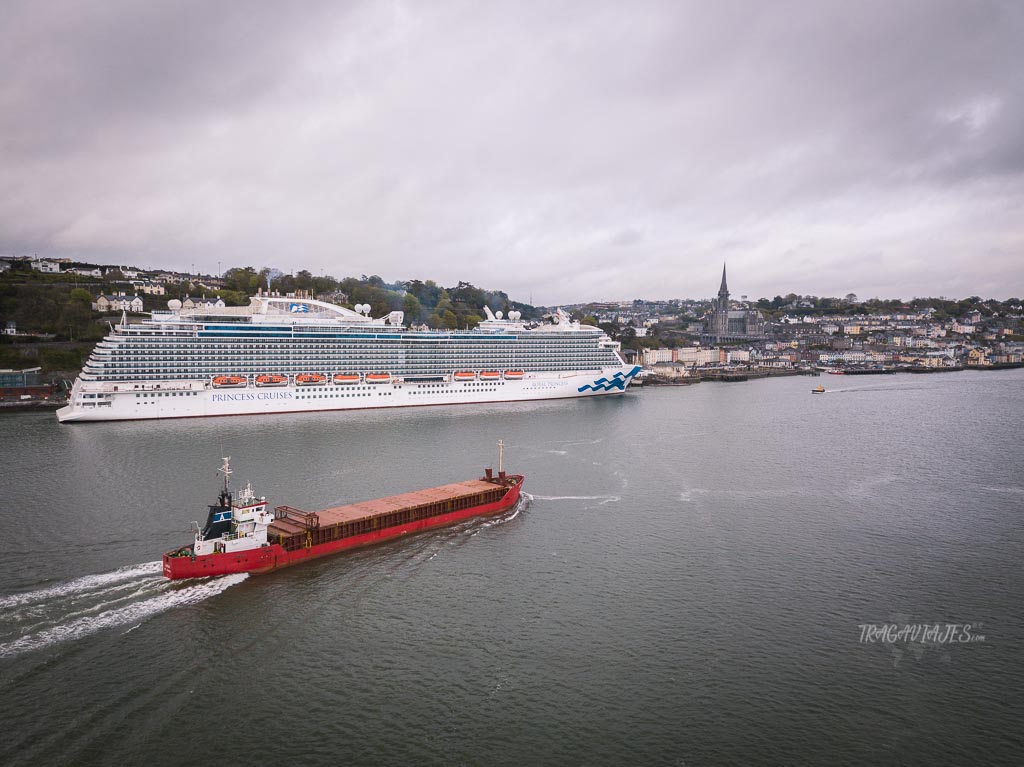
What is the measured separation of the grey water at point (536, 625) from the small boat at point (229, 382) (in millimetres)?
15693

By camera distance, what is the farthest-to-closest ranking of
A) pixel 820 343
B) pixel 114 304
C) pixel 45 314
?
pixel 820 343 → pixel 114 304 → pixel 45 314

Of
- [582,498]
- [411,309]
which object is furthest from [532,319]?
[582,498]

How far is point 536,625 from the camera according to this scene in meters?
14.9

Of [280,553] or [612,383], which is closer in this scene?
[280,553]

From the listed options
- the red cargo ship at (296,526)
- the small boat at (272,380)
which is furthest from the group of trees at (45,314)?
the red cargo ship at (296,526)

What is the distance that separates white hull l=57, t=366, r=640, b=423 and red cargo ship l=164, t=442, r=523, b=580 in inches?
1013

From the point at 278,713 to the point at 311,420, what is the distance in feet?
108

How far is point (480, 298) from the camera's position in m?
134

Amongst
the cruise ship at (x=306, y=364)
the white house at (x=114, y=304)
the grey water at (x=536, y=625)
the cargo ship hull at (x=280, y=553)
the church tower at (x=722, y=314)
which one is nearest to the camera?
the grey water at (x=536, y=625)

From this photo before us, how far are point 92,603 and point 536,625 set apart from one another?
429 inches

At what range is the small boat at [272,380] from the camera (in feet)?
151

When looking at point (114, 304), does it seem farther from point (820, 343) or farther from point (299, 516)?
point (820, 343)

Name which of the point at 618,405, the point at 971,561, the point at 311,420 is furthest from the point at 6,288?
the point at 971,561

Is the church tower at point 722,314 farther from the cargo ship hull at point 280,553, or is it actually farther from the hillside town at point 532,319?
the cargo ship hull at point 280,553
